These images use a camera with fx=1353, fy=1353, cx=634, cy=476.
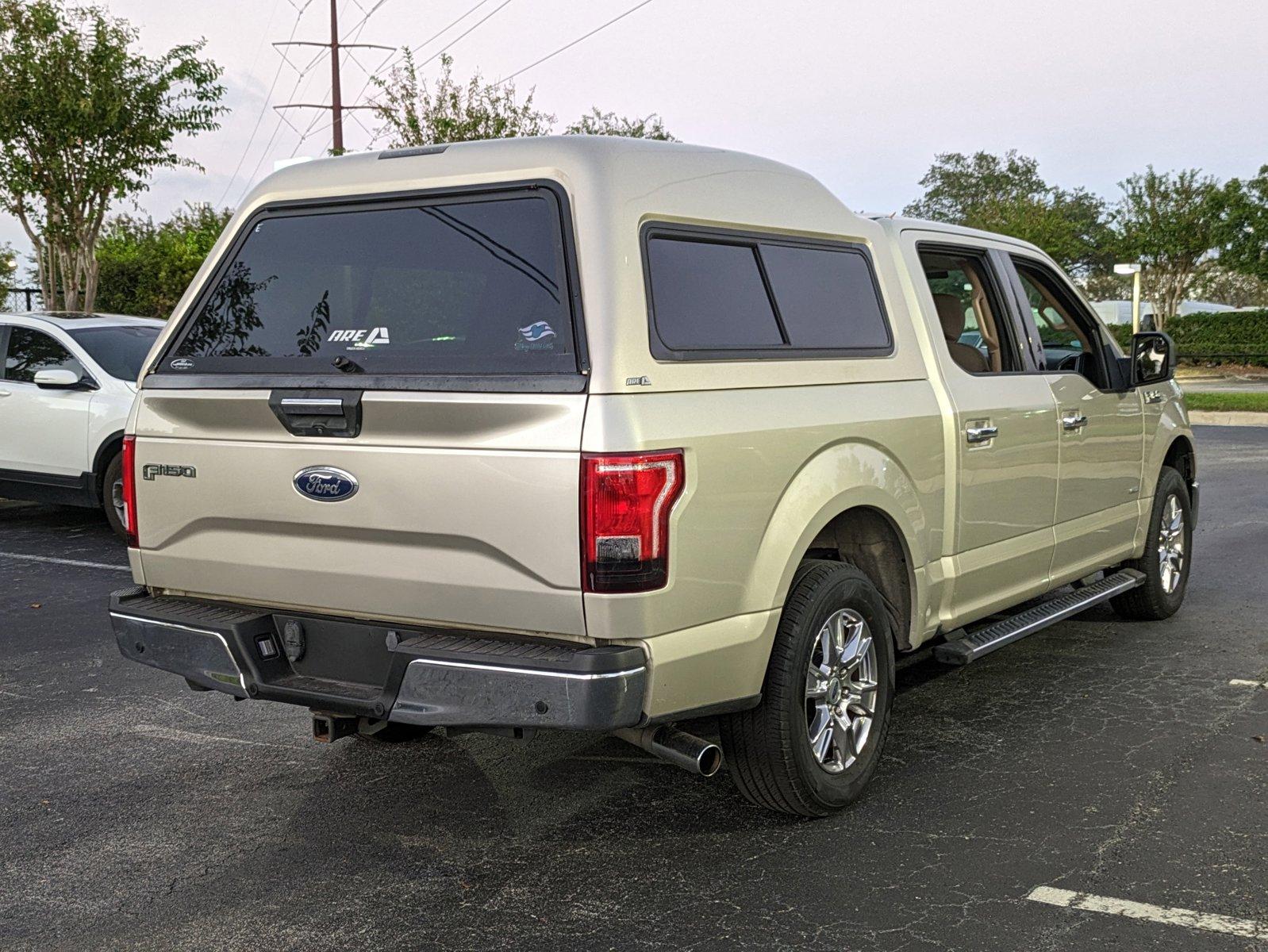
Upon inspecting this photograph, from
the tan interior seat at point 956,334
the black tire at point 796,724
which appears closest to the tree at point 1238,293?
the tan interior seat at point 956,334

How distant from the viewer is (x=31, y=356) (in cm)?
1103

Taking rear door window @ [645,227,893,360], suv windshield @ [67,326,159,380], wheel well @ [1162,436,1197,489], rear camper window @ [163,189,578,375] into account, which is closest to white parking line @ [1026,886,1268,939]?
rear door window @ [645,227,893,360]

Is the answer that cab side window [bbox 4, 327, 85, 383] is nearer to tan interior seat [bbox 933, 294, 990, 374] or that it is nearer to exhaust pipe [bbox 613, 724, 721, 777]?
tan interior seat [bbox 933, 294, 990, 374]

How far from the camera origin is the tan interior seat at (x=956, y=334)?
5527 millimetres

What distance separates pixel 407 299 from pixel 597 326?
0.78 m

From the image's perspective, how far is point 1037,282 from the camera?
6500mm

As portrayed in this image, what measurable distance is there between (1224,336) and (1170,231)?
13.9 ft

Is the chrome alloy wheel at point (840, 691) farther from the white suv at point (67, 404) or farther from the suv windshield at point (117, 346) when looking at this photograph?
the suv windshield at point (117, 346)

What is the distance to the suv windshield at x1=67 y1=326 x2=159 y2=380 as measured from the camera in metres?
10.7

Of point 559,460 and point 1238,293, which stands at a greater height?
point 1238,293

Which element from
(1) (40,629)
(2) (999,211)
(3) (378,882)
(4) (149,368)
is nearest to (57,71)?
(1) (40,629)

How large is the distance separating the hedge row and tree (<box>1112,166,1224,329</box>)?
806 millimetres

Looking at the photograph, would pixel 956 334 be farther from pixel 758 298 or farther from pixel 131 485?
pixel 131 485

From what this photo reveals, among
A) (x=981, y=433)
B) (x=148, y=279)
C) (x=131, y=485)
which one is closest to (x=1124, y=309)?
(x=148, y=279)
